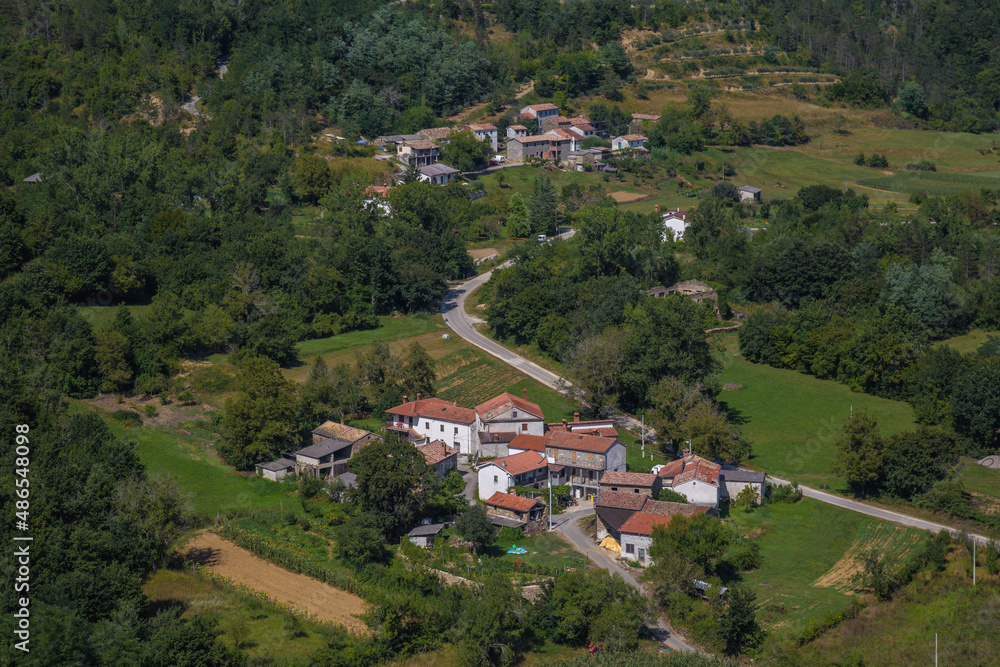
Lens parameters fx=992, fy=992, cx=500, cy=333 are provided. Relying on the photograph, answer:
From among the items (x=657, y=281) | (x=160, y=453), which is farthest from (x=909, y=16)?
(x=160, y=453)

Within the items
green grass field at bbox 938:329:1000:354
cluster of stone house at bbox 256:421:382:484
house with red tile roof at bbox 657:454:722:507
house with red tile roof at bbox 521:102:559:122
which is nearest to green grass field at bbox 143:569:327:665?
cluster of stone house at bbox 256:421:382:484

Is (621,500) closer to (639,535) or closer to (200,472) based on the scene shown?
(639,535)

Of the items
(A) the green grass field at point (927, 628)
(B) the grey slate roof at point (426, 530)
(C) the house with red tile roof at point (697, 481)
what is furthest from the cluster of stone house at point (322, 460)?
(A) the green grass field at point (927, 628)

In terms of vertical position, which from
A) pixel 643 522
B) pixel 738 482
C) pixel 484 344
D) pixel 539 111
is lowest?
pixel 484 344

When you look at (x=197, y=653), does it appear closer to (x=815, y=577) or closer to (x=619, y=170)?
(x=815, y=577)

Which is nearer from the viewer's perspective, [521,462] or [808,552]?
[808,552]

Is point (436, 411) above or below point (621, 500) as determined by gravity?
above

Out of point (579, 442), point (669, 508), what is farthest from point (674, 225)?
point (669, 508)

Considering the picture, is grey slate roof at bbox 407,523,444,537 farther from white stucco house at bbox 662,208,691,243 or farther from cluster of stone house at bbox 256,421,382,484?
white stucco house at bbox 662,208,691,243
